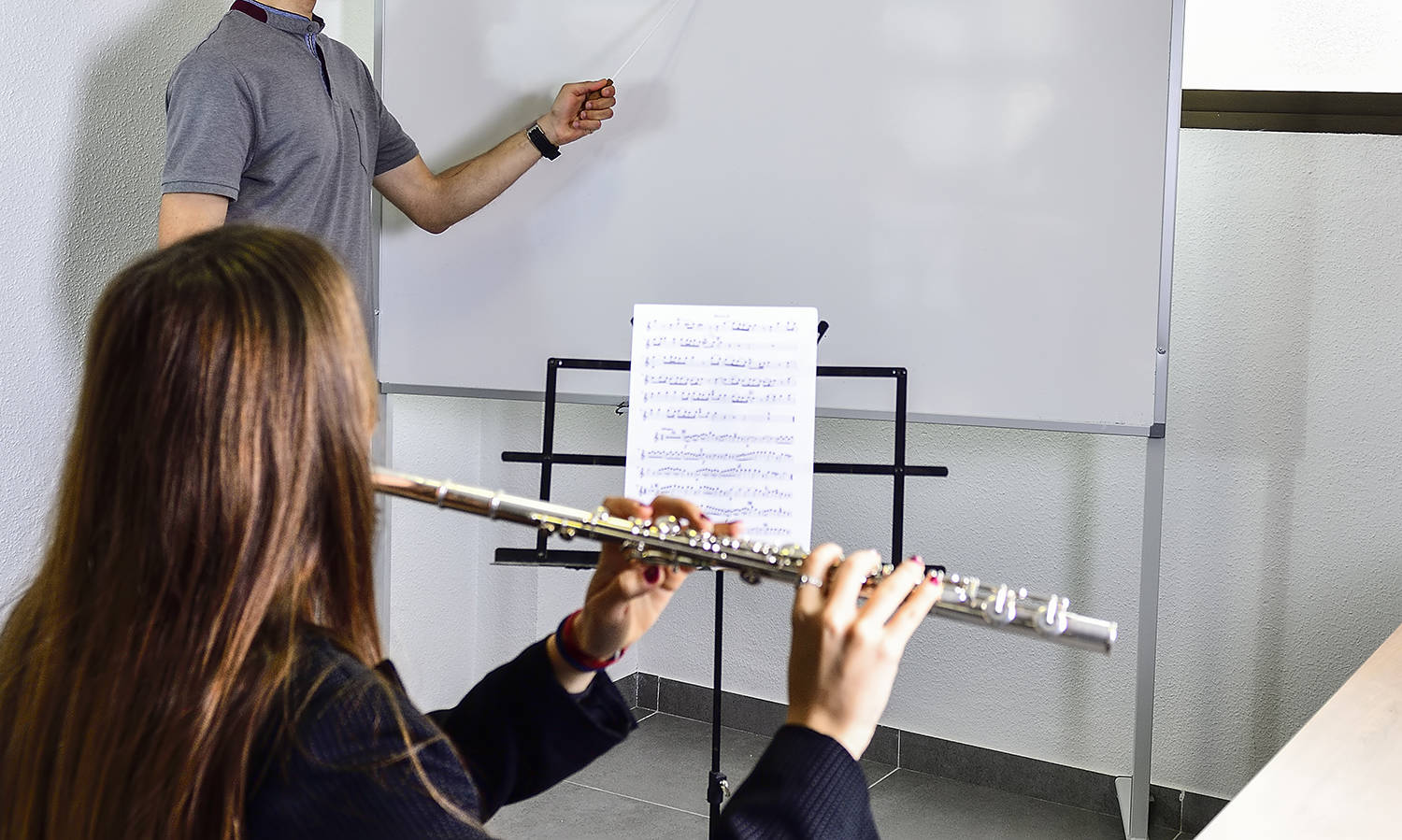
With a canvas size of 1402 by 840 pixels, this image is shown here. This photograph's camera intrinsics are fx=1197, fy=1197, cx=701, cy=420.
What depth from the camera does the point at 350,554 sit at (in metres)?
0.73

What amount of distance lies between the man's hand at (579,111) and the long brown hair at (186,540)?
1582 millimetres

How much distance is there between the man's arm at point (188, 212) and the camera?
190 centimetres

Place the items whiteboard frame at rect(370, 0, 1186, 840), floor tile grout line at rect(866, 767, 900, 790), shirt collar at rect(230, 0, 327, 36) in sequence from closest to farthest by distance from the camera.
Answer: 1. whiteboard frame at rect(370, 0, 1186, 840)
2. shirt collar at rect(230, 0, 327, 36)
3. floor tile grout line at rect(866, 767, 900, 790)

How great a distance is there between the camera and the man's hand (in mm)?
2234

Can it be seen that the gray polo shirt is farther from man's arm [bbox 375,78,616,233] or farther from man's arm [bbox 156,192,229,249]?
man's arm [bbox 375,78,616,233]

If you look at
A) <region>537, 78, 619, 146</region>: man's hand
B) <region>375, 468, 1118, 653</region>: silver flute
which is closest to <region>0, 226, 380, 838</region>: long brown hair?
<region>375, 468, 1118, 653</region>: silver flute

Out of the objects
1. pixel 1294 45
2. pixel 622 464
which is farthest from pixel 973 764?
pixel 1294 45

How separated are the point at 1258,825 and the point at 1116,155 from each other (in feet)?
4.26

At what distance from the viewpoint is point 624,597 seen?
0.98 m

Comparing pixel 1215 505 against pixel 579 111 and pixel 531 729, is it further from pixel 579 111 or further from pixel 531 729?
pixel 531 729

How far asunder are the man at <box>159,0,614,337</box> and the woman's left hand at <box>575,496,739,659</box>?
1.02 m

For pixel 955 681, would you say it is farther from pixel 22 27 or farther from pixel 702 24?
pixel 22 27

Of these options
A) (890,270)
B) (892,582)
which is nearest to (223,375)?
(892,582)

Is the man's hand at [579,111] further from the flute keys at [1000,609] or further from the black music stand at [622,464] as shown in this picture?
the flute keys at [1000,609]
